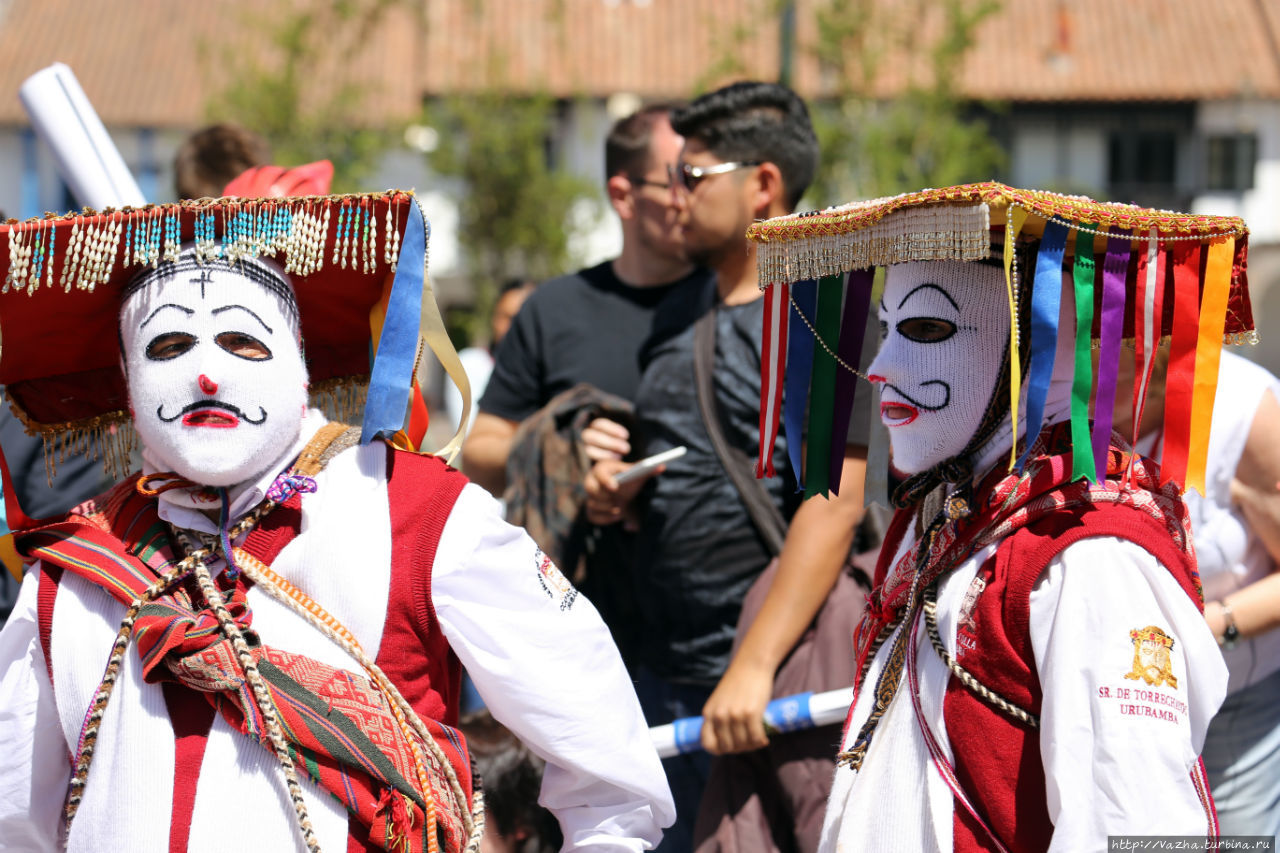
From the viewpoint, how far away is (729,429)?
309 centimetres

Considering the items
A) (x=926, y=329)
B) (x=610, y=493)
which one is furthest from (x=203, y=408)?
(x=610, y=493)

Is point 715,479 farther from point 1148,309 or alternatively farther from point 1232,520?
point 1148,309

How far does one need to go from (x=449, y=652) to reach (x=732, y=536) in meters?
1.03

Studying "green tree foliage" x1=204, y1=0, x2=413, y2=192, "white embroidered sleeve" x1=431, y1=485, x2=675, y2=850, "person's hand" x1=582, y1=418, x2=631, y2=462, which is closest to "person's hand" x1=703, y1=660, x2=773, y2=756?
"white embroidered sleeve" x1=431, y1=485, x2=675, y2=850

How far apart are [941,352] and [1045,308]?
0.72ft

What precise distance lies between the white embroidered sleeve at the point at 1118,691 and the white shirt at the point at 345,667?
2.36 ft

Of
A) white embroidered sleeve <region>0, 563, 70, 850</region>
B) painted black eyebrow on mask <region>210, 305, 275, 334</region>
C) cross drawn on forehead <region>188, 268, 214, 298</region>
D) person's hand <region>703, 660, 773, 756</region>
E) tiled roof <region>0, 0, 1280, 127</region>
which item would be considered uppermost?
tiled roof <region>0, 0, 1280, 127</region>

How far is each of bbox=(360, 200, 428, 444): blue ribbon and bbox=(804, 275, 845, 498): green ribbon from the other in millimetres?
718

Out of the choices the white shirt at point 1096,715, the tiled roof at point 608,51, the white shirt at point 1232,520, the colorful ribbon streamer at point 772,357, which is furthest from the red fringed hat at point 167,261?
the tiled roof at point 608,51

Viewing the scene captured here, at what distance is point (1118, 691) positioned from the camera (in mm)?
1781

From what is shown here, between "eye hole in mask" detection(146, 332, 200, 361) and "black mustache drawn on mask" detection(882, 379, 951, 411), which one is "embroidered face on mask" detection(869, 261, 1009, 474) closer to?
"black mustache drawn on mask" detection(882, 379, 951, 411)

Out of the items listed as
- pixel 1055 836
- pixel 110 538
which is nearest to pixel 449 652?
pixel 110 538

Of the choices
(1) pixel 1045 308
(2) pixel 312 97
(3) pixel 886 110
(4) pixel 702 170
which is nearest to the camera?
(1) pixel 1045 308

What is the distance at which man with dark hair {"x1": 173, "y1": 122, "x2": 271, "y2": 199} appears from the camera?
12.6 ft
